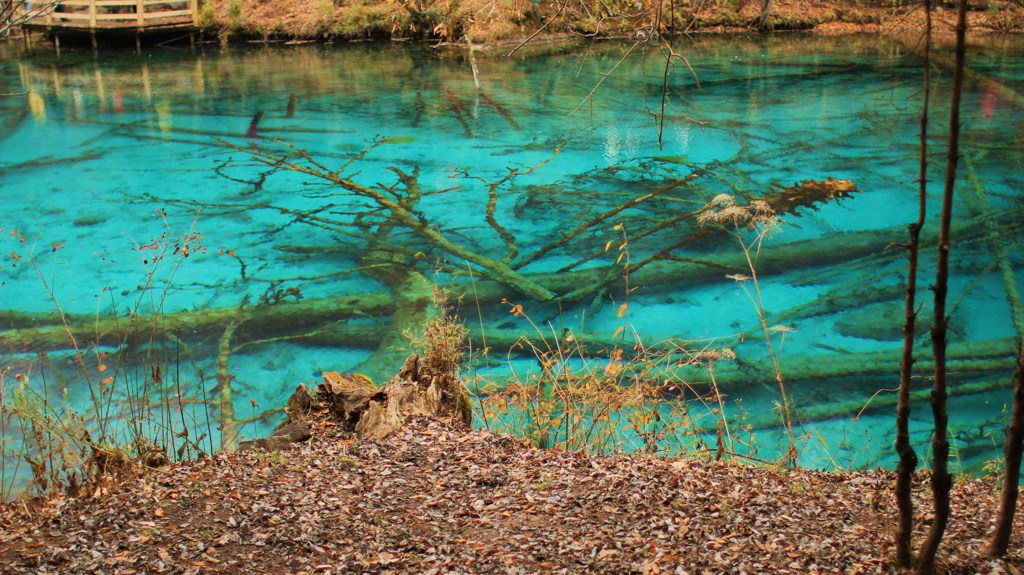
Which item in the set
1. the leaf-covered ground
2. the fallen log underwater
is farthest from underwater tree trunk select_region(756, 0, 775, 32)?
the leaf-covered ground

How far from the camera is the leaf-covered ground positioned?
305 centimetres

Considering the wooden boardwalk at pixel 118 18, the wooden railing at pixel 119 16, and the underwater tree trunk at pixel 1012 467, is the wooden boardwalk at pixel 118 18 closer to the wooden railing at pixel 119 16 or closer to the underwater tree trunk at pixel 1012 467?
the wooden railing at pixel 119 16

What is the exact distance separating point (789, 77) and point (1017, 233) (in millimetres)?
7085

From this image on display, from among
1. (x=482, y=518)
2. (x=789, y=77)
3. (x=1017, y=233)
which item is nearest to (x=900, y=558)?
(x=482, y=518)

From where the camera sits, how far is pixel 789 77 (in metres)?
15.7

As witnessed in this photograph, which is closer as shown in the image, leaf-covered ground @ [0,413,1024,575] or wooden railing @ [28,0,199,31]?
leaf-covered ground @ [0,413,1024,575]

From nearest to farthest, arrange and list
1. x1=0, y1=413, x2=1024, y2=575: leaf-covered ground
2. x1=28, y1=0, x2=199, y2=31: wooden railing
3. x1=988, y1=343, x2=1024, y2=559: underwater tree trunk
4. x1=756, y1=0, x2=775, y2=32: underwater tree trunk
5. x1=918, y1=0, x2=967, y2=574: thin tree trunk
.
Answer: x1=918, y1=0, x2=967, y2=574: thin tree trunk < x1=988, y1=343, x2=1024, y2=559: underwater tree trunk < x1=0, y1=413, x2=1024, y2=575: leaf-covered ground < x1=28, y1=0, x2=199, y2=31: wooden railing < x1=756, y1=0, x2=775, y2=32: underwater tree trunk

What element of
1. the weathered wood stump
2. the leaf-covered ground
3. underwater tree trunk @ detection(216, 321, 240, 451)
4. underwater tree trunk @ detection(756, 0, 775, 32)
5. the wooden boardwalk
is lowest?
underwater tree trunk @ detection(216, 321, 240, 451)

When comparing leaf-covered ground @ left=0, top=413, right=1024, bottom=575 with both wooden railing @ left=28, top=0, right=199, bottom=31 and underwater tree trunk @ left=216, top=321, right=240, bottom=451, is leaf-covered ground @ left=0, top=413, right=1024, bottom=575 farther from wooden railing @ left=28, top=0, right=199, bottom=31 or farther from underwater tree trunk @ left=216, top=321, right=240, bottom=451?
wooden railing @ left=28, top=0, right=199, bottom=31

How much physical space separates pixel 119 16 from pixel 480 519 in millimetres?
19142

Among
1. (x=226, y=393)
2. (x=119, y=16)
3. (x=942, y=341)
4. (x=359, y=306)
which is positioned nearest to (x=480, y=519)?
(x=942, y=341)

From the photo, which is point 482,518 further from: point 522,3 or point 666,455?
point 522,3

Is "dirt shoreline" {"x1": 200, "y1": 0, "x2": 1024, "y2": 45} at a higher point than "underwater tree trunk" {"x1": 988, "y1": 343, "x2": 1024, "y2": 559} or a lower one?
higher

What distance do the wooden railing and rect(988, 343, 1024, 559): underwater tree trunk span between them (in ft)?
66.3
